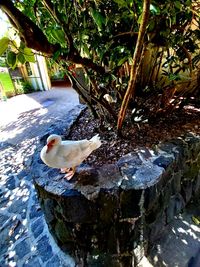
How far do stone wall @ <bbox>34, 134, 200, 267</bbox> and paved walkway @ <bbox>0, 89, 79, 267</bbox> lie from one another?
22cm

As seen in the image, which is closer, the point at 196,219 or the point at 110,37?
the point at 110,37

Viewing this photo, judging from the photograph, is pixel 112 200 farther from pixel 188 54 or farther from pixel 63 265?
pixel 188 54

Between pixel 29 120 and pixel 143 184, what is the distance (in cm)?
418

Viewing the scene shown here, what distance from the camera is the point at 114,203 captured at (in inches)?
58.9

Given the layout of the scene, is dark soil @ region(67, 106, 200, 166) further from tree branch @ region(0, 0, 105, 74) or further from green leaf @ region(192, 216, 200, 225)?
tree branch @ region(0, 0, 105, 74)

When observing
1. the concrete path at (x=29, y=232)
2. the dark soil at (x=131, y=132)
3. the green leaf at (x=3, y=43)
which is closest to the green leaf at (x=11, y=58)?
the green leaf at (x=3, y=43)

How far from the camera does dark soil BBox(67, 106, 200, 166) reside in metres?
1.88

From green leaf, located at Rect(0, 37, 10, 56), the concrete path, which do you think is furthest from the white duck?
the concrete path

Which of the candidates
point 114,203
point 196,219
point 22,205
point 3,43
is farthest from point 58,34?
point 196,219

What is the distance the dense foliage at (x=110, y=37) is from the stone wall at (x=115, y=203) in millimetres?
527

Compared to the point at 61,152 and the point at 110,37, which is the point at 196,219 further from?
the point at 110,37

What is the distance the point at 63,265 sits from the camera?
180 centimetres

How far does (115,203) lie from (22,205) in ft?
4.74

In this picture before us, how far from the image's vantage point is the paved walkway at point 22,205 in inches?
74.8
